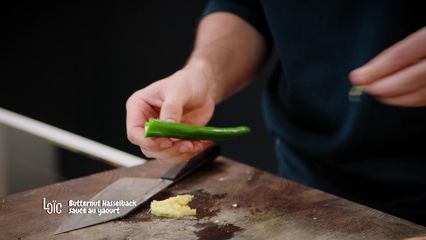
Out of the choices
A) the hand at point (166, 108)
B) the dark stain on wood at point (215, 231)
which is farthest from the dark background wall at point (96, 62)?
the dark stain on wood at point (215, 231)

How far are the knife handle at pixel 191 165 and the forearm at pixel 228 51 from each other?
0.11 metres

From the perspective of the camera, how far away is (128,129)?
3.11 ft

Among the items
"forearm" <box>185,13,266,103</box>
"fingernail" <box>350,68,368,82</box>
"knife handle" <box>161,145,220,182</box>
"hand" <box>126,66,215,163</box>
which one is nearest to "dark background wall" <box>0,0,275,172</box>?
"forearm" <box>185,13,266,103</box>

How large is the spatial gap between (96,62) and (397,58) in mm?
1598

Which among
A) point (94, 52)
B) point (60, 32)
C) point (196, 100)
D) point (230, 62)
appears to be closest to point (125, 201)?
point (196, 100)

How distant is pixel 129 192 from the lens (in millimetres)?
1009

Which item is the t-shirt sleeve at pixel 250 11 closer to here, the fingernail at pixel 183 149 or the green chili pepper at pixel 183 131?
the green chili pepper at pixel 183 131

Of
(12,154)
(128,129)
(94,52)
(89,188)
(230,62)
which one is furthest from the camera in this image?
(94,52)

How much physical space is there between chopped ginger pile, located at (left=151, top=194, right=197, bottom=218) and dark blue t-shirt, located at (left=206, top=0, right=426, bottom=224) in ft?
1.09

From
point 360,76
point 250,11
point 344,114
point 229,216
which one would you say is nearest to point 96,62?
point 250,11

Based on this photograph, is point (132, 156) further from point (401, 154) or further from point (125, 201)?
point (401, 154)

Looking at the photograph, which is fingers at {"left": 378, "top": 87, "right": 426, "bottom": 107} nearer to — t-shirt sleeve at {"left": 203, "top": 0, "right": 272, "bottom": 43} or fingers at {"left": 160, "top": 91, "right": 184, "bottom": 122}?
fingers at {"left": 160, "top": 91, "right": 184, "bottom": 122}

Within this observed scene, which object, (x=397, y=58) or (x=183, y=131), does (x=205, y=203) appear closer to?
(x=183, y=131)

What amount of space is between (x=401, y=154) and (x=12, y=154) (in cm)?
127
